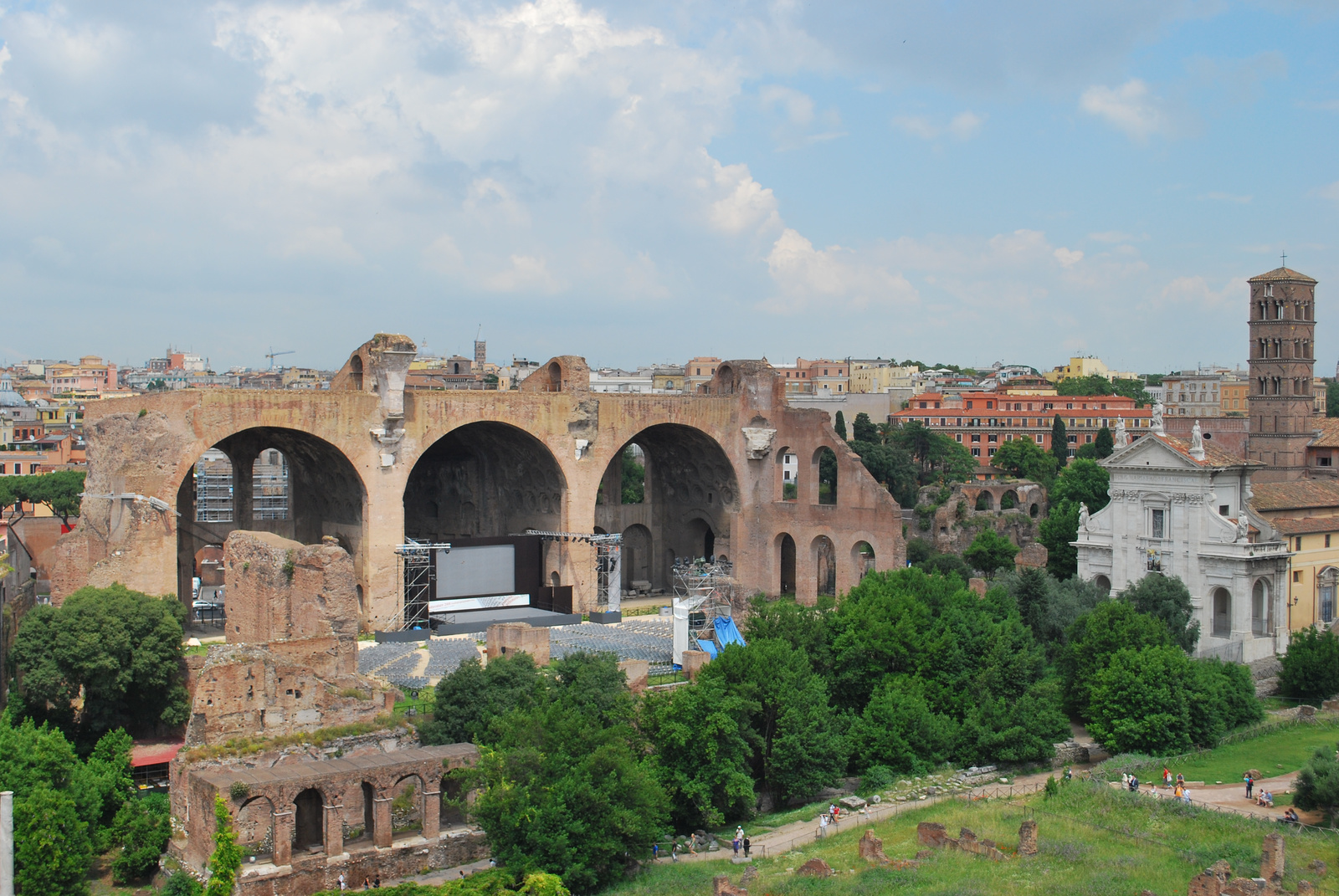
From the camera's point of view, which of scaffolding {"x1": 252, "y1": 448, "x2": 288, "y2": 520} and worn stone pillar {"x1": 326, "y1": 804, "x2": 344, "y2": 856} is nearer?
worn stone pillar {"x1": 326, "y1": 804, "x2": 344, "y2": 856}

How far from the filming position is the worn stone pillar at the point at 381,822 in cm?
3178

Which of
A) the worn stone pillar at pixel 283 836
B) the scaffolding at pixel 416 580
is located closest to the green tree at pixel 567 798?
the worn stone pillar at pixel 283 836

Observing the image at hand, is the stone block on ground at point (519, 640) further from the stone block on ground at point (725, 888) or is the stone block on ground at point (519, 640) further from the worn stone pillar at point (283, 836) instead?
the stone block on ground at point (725, 888)

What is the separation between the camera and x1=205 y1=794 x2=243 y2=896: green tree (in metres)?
29.3

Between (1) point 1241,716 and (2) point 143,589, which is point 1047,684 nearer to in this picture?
(1) point 1241,716

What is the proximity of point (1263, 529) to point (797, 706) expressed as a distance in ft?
68.4

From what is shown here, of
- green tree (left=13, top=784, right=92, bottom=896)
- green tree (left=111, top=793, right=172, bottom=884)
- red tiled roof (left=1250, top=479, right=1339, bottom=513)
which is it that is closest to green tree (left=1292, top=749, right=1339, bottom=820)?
red tiled roof (left=1250, top=479, right=1339, bottom=513)

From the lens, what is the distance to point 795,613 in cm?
4231

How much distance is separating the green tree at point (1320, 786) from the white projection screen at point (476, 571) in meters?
32.0

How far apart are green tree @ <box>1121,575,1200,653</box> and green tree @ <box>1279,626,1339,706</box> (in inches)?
121

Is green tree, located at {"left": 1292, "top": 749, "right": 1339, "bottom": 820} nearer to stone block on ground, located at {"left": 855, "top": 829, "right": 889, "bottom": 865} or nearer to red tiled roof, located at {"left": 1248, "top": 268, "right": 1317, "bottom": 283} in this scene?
stone block on ground, located at {"left": 855, "top": 829, "right": 889, "bottom": 865}

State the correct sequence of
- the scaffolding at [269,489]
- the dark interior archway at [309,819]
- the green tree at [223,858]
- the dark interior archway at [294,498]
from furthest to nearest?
the scaffolding at [269,489] → the dark interior archway at [294,498] → the dark interior archway at [309,819] → the green tree at [223,858]

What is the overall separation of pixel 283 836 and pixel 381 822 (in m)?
2.40

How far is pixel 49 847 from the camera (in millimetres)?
30406
